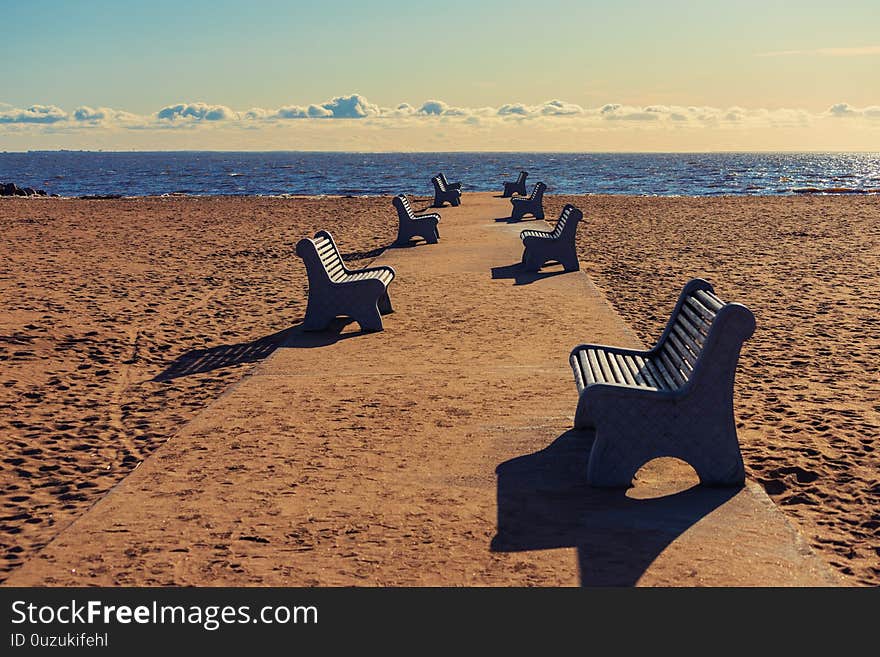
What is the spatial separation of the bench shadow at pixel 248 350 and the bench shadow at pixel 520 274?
3644 mm

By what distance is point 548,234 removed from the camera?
45.9 ft

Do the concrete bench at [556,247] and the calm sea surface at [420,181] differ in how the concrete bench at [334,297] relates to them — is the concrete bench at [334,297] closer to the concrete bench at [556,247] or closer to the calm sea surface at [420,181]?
the concrete bench at [556,247]

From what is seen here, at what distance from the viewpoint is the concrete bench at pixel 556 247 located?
1348cm

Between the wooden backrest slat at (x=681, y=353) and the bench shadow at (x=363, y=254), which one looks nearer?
the wooden backrest slat at (x=681, y=353)

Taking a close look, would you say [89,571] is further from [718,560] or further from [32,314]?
[32,314]

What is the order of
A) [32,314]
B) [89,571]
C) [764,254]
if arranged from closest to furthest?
[89,571], [32,314], [764,254]

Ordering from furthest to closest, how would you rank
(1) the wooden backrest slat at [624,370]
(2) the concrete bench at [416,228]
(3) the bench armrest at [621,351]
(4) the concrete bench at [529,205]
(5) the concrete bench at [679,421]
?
(4) the concrete bench at [529,205], (2) the concrete bench at [416,228], (3) the bench armrest at [621,351], (1) the wooden backrest slat at [624,370], (5) the concrete bench at [679,421]

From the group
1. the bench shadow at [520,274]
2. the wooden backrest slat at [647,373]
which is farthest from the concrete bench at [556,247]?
the wooden backrest slat at [647,373]

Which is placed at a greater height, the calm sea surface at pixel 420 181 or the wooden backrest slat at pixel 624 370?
the calm sea surface at pixel 420 181

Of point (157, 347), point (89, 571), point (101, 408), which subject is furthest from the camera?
point (157, 347)

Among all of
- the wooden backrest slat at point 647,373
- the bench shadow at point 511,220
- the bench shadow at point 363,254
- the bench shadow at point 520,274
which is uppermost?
the bench shadow at point 511,220

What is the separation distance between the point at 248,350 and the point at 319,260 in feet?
3.99

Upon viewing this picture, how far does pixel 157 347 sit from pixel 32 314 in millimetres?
2359
